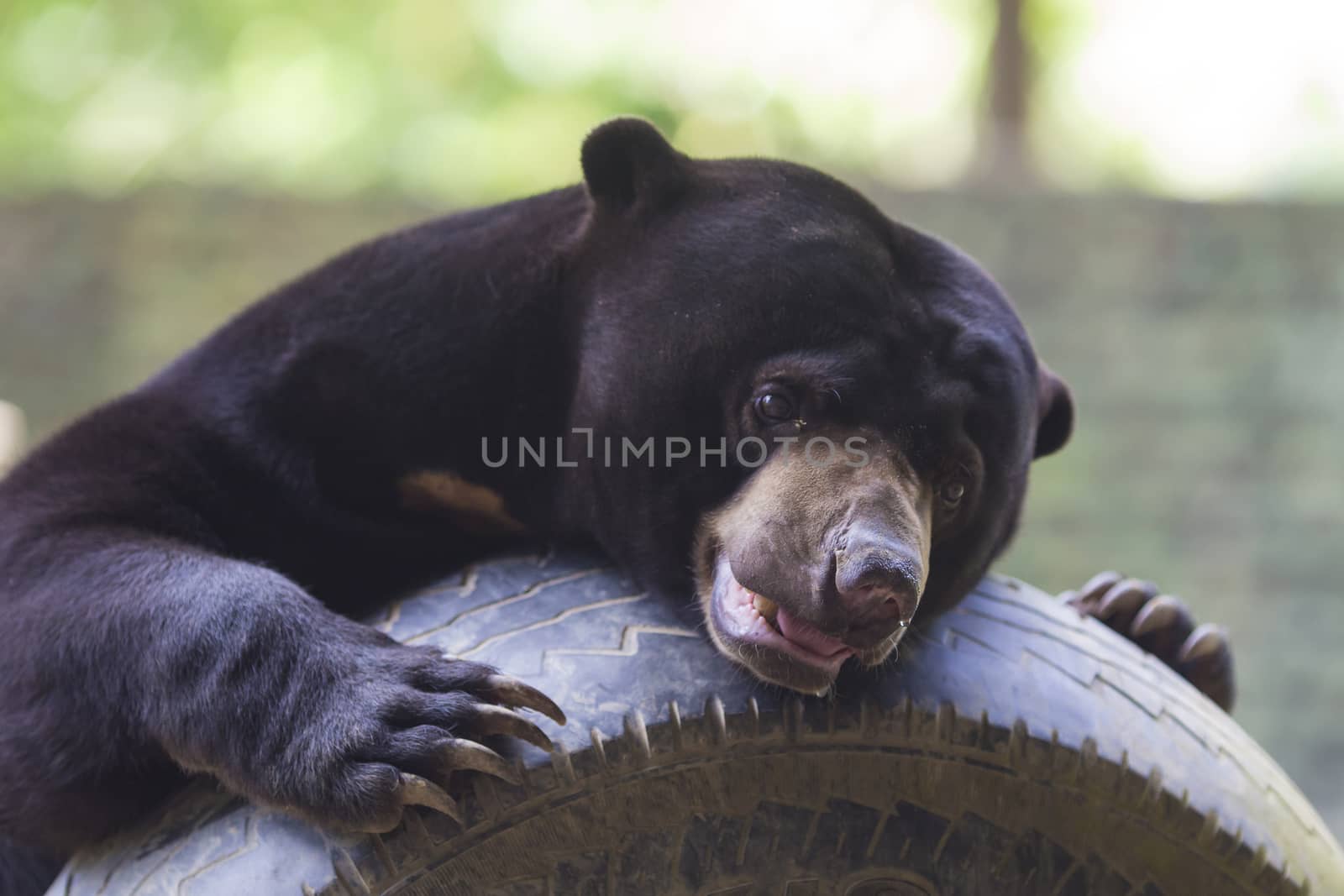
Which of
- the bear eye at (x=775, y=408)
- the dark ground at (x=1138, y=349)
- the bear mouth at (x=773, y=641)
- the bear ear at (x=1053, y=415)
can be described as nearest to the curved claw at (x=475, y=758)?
the bear mouth at (x=773, y=641)

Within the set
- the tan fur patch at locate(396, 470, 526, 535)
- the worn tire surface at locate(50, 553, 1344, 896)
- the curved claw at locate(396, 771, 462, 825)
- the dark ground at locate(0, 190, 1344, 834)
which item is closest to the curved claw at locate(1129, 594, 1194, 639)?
the worn tire surface at locate(50, 553, 1344, 896)

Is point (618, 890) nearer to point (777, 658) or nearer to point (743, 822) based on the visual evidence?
point (743, 822)

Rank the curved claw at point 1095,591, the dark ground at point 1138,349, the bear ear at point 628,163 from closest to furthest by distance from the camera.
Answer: the bear ear at point 628,163
the curved claw at point 1095,591
the dark ground at point 1138,349

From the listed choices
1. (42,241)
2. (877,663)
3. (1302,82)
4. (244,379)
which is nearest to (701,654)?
(877,663)

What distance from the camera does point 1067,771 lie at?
73.6 inches

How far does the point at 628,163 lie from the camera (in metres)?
2.56

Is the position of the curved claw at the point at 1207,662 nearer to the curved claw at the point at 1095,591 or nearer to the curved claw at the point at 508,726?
the curved claw at the point at 1095,591

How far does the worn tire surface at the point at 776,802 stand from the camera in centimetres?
172

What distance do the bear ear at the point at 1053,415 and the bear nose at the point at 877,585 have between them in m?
0.93

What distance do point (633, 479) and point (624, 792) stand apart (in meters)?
0.73

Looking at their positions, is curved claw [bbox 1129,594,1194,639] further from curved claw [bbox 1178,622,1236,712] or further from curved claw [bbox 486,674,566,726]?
curved claw [bbox 486,674,566,726]

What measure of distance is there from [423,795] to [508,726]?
137 mm

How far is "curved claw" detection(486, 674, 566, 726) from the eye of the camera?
175 cm

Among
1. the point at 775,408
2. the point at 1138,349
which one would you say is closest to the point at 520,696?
the point at 775,408
